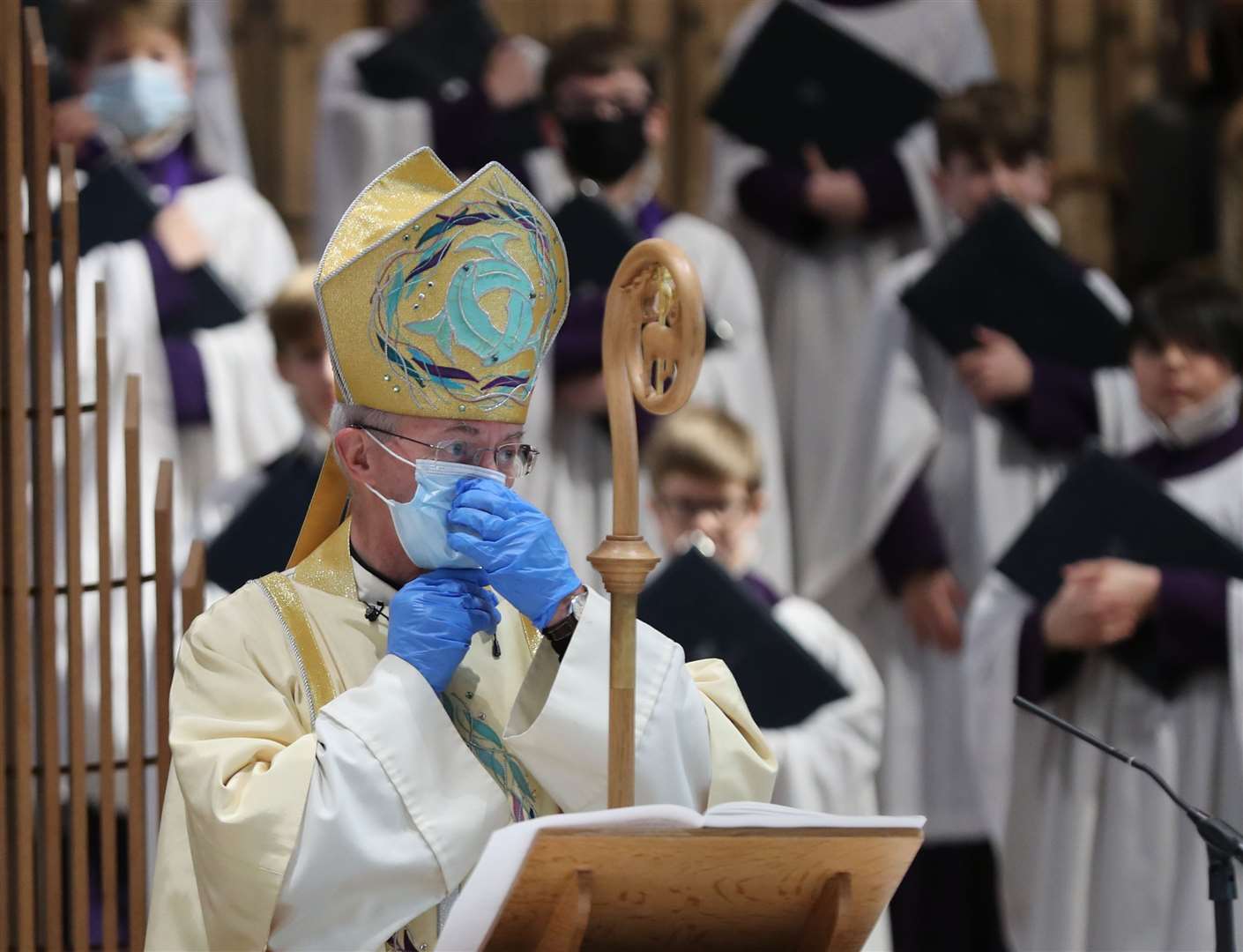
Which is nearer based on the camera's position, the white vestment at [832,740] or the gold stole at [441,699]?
the gold stole at [441,699]

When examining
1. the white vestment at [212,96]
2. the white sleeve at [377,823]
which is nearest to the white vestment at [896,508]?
the white vestment at [212,96]

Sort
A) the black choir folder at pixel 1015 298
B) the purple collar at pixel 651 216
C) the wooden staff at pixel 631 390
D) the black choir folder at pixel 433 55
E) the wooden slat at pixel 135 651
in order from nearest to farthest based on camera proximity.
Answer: the wooden staff at pixel 631 390 < the wooden slat at pixel 135 651 < the black choir folder at pixel 1015 298 < the purple collar at pixel 651 216 < the black choir folder at pixel 433 55

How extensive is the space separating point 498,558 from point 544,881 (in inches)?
19.8

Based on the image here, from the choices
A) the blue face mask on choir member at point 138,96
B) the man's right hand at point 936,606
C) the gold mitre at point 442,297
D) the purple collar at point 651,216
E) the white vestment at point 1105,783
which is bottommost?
the white vestment at point 1105,783

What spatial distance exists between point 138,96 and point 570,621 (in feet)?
13.4

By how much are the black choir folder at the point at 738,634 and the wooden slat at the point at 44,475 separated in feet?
4.81

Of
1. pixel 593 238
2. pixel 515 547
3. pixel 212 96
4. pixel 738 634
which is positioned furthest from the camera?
pixel 212 96

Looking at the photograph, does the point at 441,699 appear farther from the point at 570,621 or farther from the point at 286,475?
the point at 286,475

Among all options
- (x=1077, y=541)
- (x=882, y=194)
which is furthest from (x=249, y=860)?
(x=882, y=194)

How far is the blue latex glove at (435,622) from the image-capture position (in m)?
2.98

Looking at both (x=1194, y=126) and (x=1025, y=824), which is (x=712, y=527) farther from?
(x=1194, y=126)

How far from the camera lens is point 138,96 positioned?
21.8 ft

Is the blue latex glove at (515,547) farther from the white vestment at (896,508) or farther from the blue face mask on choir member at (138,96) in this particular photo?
the blue face mask on choir member at (138,96)

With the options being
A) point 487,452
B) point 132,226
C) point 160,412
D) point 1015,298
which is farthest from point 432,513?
point 1015,298
